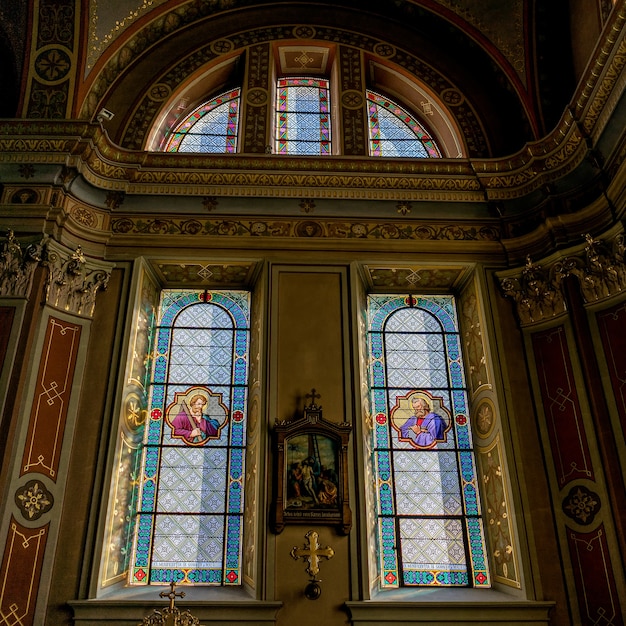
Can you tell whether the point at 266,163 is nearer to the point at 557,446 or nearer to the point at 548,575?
the point at 557,446

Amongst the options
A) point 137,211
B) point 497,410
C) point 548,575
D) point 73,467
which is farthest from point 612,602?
point 137,211

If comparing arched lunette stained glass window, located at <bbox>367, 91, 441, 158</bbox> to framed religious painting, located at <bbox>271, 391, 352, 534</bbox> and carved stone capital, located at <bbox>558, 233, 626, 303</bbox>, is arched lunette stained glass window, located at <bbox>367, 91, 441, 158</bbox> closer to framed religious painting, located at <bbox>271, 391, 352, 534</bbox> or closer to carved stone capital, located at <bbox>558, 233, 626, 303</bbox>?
carved stone capital, located at <bbox>558, 233, 626, 303</bbox>

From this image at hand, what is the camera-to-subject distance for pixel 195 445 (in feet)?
25.3

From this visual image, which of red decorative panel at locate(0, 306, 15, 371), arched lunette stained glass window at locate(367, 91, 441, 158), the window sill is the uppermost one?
arched lunette stained glass window at locate(367, 91, 441, 158)

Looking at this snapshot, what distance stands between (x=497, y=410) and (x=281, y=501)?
243cm

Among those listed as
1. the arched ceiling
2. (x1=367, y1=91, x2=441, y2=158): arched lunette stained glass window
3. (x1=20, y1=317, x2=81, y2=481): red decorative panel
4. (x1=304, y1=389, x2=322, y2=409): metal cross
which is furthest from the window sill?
(x1=367, y1=91, x2=441, y2=158): arched lunette stained glass window

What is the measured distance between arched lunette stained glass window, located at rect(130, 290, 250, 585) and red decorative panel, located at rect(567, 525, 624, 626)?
3207 millimetres

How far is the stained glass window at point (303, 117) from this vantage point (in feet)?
32.0

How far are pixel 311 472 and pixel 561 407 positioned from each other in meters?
2.62

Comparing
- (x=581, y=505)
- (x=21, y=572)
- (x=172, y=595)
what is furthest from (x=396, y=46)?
(x=21, y=572)

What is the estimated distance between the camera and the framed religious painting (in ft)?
22.5

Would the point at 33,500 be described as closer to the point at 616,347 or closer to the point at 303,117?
the point at 616,347

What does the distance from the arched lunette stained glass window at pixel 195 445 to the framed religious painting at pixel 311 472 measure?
0.71 metres

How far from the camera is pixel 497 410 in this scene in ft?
24.7
